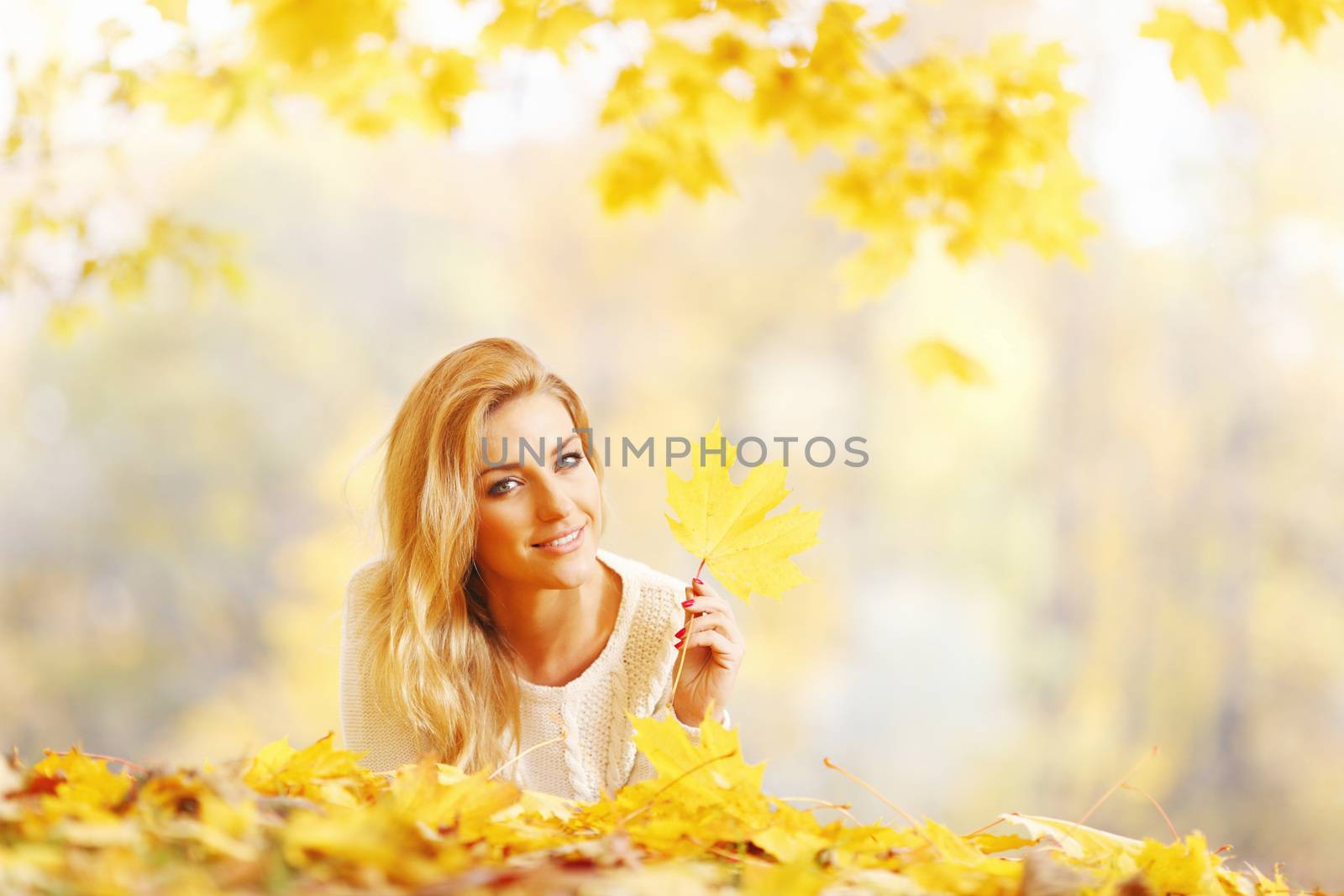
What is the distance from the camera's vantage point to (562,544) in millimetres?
1225

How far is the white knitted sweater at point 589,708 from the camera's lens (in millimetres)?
1393

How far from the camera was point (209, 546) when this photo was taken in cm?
694

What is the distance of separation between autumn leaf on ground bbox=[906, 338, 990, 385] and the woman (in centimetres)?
69

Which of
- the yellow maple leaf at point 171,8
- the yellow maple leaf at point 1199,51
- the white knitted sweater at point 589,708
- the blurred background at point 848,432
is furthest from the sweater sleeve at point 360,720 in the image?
the blurred background at point 848,432

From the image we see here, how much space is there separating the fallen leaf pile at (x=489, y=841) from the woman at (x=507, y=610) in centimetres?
56

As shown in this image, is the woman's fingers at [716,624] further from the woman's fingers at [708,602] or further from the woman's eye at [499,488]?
the woman's eye at [499,488]

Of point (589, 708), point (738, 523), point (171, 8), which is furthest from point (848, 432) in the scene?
point (738, 523)

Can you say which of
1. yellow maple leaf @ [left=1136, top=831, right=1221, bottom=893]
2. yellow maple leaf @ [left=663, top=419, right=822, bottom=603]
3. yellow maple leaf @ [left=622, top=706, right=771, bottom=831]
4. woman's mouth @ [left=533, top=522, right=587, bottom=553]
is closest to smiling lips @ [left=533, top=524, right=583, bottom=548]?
woman's mouth @ [left=533, top=522, right=587, bottom=553]

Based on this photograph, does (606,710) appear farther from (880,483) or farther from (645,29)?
(880,483)

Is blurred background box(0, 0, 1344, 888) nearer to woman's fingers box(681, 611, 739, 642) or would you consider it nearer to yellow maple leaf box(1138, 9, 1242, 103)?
yellow maple leaf box(1138, 9, 1242, 103)

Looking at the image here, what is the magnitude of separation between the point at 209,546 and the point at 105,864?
718cm

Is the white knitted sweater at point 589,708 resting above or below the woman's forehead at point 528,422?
below

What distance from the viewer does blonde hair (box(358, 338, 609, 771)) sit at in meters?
1.29

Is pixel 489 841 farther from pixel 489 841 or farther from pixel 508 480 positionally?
pixel 508 480
